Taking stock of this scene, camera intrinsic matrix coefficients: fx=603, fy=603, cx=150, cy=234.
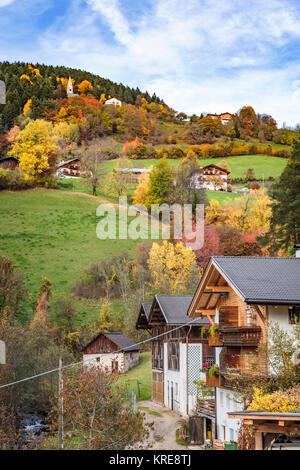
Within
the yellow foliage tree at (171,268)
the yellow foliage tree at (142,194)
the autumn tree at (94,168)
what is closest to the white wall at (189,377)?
the yellow foliage tree at (171,268)

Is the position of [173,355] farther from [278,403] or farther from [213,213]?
[213,213]

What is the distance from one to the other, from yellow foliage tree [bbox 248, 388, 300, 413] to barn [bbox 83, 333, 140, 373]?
36313 mm

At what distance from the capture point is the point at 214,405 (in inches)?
1108

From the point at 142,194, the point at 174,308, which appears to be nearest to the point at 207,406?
the point at 174,308

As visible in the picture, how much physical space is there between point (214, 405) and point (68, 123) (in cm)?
17517

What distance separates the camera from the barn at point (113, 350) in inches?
2136

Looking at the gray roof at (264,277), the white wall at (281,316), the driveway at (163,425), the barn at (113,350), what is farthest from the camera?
the barn at (113,350)

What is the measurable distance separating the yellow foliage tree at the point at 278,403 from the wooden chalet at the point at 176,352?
13337 millimetres

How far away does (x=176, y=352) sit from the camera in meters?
37.2

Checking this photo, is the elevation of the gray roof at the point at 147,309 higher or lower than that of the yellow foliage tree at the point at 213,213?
lower

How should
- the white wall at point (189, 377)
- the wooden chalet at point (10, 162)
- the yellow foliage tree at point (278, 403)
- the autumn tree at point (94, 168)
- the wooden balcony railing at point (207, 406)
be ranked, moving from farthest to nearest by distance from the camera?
the wooden chalet at point (10, 162) < the autumn tree at point (94, 168) < the white wall at point (189, 377) < the wooden balcony railing at point (207, 406) < the yellow foliage tree at point (278, 403)

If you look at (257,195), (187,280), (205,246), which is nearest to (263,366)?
(187,280)

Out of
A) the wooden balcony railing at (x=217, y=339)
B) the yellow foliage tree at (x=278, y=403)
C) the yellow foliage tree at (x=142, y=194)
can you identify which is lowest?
the yellow foliage tree at (x=278, y=403)

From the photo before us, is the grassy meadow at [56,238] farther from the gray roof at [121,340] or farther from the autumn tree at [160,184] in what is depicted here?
the gray roof at [121,340]
